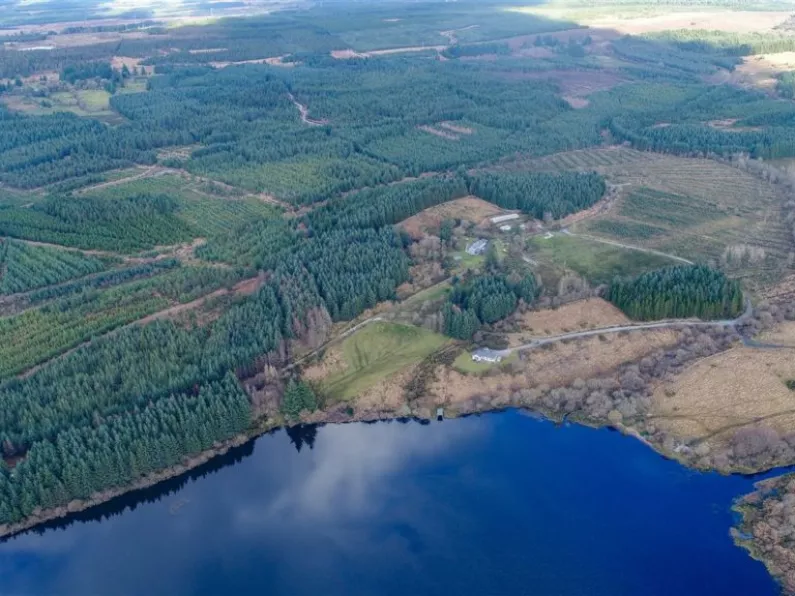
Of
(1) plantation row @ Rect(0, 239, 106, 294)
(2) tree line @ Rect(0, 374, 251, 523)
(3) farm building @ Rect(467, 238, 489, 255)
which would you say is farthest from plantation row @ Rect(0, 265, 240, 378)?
(3) farm building @ Rect(467, 238, 489, 255)

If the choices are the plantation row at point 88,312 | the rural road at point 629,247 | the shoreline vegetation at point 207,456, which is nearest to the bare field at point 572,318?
the shoreline vegetation at point 207,456

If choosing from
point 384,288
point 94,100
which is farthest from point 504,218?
point 94,100

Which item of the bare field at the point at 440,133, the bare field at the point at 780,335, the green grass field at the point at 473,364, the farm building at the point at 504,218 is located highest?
the bare field at the point at 440,133

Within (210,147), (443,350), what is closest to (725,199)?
(443,350)

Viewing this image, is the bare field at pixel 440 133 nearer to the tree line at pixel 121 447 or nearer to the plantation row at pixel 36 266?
the plantation row at pixel 36 266

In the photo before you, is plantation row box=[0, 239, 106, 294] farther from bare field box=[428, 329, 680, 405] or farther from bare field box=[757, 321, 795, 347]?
bare field box=[757, 321, 795, 347]
